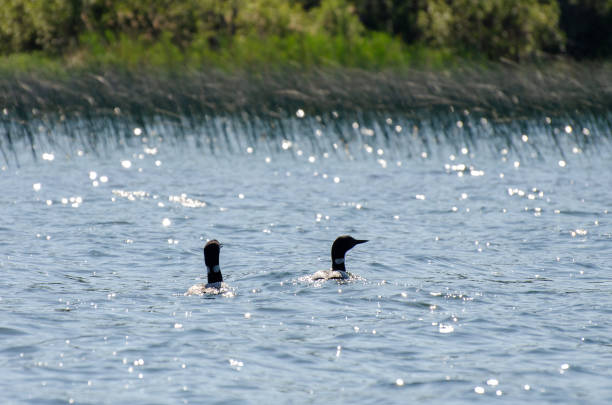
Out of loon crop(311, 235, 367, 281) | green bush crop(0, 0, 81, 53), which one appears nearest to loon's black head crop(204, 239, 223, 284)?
loon crop(311, 235, 367, 281)

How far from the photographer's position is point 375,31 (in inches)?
2028

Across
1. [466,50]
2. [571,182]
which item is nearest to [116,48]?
[466,50]

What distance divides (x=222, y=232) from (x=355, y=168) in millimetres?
8168

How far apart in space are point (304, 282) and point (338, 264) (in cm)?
66

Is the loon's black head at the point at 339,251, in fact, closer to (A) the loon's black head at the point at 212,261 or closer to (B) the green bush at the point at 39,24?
(A) the loon's black head at the point at 212,261

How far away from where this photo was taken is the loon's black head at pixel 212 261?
39.4 ft

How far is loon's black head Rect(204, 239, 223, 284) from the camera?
12016 millimetres

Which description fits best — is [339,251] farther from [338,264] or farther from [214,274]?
[214,274]

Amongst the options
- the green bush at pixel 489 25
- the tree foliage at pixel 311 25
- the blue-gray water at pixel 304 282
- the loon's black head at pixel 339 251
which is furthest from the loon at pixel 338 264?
the green bush at pixel 489 25

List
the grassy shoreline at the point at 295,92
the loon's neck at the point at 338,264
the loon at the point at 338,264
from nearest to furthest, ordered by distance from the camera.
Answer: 1. the loon at the point at 338,264
2. the loon's neck at the point at 338,264
3. the grassy shoreline at the point at 295,92

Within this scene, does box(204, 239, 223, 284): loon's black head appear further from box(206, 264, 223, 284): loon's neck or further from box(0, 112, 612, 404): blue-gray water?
box(0, 112, 612, 404): blue-gray water

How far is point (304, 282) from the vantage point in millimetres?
12422

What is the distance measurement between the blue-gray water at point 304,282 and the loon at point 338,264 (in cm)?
30

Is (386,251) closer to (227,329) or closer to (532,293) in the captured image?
(532,293)
